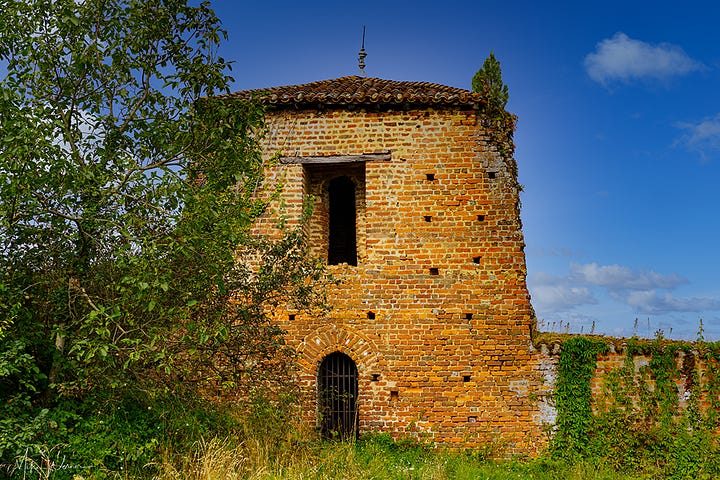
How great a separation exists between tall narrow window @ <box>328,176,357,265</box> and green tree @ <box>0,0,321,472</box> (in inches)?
194

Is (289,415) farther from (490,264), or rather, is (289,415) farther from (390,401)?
(490,264)

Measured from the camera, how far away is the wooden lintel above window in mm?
12047

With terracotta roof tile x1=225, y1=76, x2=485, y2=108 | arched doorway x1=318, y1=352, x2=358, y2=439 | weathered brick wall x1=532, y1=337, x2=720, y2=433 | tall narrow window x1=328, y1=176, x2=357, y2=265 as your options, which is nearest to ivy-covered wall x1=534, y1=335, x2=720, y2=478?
weathered brick wall x1=532, y1=337, x2=720, y2=433

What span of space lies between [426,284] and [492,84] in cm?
445

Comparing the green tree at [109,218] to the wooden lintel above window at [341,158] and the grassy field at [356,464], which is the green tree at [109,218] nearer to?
the grassy field at [356,464]

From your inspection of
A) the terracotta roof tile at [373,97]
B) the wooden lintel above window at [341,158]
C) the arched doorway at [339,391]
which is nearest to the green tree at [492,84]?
the terracotta roof tile at [373,97]

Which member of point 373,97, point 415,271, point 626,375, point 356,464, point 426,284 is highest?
point 373,97

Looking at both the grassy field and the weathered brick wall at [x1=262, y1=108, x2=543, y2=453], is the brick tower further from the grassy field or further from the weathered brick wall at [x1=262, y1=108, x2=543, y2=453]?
the grassy field

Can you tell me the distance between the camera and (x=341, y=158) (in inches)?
477

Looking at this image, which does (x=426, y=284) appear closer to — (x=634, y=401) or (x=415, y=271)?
(x=415, y=271)

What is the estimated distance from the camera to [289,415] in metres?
9.62

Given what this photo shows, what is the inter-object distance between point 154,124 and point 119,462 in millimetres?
4282

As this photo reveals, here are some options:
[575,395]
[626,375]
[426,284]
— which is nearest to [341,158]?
[426,284]

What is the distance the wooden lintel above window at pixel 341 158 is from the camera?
12.0 metres
